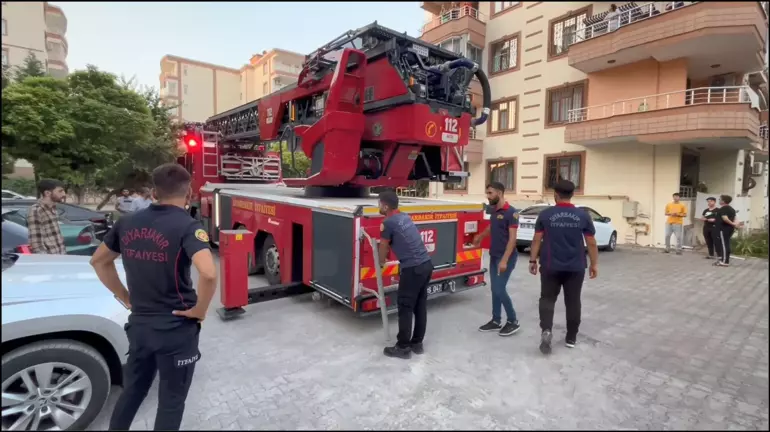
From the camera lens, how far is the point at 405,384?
344cm

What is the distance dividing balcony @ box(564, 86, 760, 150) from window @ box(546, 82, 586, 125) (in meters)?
0.67

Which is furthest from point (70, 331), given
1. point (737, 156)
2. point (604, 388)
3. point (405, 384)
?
point (737, 156)

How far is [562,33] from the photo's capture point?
14.4 m

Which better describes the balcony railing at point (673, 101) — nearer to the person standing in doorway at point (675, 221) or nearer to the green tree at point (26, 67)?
the person standing in doorway at point (675, 221)

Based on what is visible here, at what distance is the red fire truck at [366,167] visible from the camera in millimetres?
4500

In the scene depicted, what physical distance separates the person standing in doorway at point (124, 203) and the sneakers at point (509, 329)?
26.1ft

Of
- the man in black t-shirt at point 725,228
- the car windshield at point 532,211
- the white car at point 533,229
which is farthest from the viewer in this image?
the car windshield at point 532,211

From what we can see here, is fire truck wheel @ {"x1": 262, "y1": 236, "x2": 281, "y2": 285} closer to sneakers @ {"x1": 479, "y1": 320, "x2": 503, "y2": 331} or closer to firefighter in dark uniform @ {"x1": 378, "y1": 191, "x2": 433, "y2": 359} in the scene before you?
firefighter in dark uniform @ {"x1": 378, "y1": 191, "x2": 433, "y2": 359}

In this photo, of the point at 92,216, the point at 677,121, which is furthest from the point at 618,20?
the point at 92,216

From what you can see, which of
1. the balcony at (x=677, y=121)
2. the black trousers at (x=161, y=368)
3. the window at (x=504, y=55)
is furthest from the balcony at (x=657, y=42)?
the black trousers at (x=161, y=368)

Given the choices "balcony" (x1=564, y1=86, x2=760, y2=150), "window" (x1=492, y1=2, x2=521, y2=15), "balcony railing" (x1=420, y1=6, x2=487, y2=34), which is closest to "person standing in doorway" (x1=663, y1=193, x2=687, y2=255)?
"balcony" (x1=564, y1=86, x2=760, y2=150)

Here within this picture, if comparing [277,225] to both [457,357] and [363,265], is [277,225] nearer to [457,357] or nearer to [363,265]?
[363,265]

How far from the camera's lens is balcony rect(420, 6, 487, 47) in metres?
16.0

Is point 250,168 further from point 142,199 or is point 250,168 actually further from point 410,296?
point 410,296
